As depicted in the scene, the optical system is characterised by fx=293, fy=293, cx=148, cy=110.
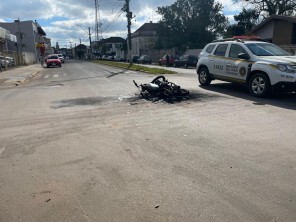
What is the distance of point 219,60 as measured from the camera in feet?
36.9

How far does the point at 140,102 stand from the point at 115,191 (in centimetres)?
580

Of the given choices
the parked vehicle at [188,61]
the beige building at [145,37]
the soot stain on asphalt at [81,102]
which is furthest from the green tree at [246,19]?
the beige building at [145,37]

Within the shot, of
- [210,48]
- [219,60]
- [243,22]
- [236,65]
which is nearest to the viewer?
[236,65]

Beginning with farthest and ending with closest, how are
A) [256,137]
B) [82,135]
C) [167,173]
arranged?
[82,135], [256,137], [167,173]

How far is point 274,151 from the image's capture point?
471 cm

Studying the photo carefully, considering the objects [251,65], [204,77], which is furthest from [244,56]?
[204,77]


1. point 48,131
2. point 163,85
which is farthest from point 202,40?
point 48,131

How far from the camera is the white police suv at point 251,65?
866 centimetres

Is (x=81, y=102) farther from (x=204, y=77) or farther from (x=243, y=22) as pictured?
(x=243, y=22)

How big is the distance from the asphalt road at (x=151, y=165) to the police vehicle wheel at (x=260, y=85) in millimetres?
1190

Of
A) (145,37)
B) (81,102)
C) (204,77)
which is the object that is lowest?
(81,102)

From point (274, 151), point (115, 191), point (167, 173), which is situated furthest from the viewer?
point (274, 151)

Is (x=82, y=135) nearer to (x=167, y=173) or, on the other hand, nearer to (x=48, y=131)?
Answer: (x=48, y=131)

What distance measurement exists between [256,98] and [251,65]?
1.14 m
